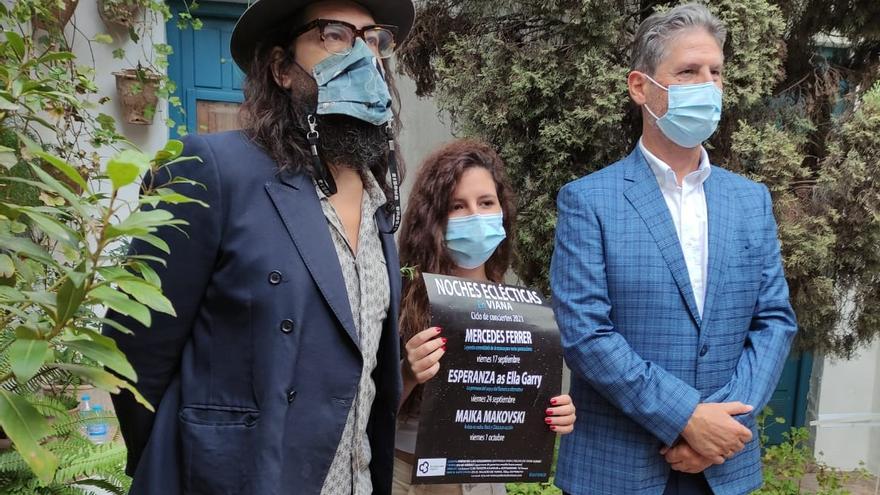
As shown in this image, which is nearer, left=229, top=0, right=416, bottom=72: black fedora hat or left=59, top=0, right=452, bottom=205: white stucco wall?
left=229, top=0, right=416, bottom=72: black fedora hat

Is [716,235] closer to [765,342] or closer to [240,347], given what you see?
[765,342]

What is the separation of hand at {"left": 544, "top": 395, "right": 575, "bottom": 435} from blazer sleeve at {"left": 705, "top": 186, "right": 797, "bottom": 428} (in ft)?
1.58

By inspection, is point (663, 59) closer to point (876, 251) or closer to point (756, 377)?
point (756, 377)

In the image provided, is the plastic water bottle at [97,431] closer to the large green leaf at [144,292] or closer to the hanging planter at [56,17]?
the hanging planter at [56,17]

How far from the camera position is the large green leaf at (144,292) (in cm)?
94

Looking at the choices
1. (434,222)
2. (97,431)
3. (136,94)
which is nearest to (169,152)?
(434,222)

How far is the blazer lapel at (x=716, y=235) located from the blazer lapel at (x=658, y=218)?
6 cm

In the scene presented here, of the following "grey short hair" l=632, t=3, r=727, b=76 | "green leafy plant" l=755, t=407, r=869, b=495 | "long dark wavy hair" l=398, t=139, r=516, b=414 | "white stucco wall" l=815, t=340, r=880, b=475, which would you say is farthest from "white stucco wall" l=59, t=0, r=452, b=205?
"white stucco wall" l=815, t=340, r=880, b=475

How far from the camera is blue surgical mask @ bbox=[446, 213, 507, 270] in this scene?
2381 millimetres

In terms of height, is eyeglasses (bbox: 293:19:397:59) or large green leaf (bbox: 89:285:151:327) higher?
eyeglasses (bbox: 293:19:397:59)

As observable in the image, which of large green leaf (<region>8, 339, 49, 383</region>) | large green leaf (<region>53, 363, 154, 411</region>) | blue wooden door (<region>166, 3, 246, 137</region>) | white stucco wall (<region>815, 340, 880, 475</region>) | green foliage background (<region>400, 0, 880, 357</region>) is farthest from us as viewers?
white stucco wall (<region>815, 340, 880, 475</region>)

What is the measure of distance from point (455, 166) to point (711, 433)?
123 cm

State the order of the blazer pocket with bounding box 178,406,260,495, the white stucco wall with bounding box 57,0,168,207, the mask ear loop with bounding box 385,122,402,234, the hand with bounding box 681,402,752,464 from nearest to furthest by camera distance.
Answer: the blazer pocket with bounding box 178,406,260,495 < the mask ear loop with bounding box 385,122,402,234 < the hand with bounding box 681,402,752,464 < the white stucco wall with bounding box 57,0,168,207

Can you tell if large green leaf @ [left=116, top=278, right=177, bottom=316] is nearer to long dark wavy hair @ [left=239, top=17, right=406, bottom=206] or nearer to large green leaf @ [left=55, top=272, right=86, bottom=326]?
large green leaf @ [left=55, top=272, right=86, bottom=326]
